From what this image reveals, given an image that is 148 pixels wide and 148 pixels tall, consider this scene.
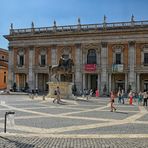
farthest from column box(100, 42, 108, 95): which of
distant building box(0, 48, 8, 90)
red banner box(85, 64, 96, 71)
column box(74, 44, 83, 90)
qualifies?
distant building box(0, 48, 8, 90)

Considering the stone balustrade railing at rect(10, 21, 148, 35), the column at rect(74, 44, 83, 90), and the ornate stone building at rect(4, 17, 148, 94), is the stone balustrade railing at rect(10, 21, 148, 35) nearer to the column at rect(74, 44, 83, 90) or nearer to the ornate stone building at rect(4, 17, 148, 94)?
the ornate stone building at rect(4, 17, 148, 94)

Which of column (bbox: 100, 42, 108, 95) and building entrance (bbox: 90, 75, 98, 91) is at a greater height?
column (bbox: 100, 42, 108, 95)

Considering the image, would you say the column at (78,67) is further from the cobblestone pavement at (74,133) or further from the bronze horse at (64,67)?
the cobblestone pavement at (74,133)

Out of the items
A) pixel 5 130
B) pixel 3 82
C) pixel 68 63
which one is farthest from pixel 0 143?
pixel 3 82

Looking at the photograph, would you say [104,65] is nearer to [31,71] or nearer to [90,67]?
[90,67]

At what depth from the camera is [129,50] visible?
61.1 metres

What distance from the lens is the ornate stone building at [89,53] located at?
199 ft

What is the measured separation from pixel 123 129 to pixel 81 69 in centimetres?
4696

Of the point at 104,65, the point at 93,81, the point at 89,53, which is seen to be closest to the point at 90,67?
the point at 104,65

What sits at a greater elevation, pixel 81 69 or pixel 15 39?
pixel 15 39

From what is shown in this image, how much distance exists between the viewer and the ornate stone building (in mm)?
60531

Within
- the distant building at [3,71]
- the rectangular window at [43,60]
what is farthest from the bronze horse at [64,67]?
the distant building at [3,71]

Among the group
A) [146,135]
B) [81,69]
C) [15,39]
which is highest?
[15,39]

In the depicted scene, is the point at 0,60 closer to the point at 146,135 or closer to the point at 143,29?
the point at 143,29
